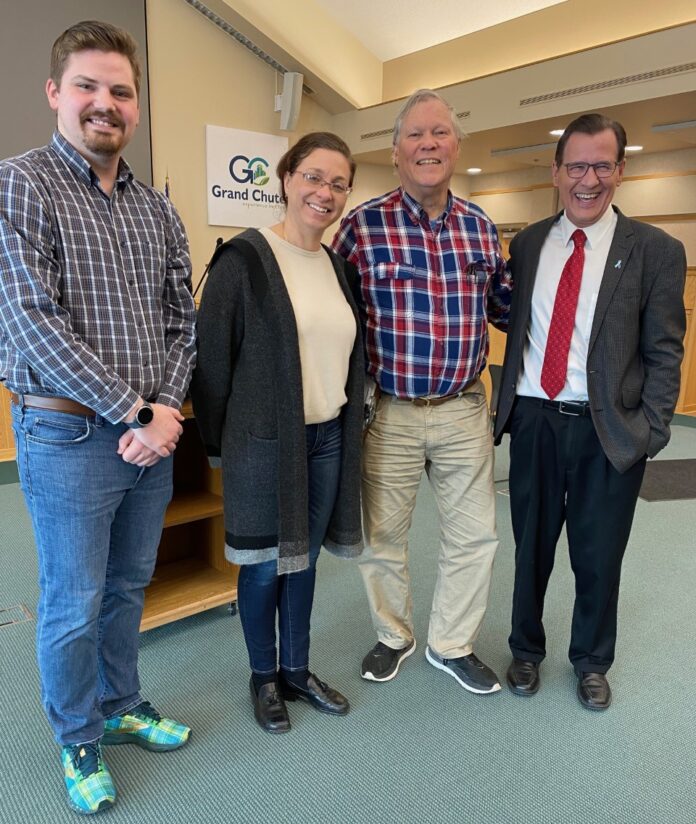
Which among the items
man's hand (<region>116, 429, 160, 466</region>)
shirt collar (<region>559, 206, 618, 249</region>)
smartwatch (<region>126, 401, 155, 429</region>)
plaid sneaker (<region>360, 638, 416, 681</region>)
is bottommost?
plaid sneaker (<region>360, 638, 416, 681</region>)

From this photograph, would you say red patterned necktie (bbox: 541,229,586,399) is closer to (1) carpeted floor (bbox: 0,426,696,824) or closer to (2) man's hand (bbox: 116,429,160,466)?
(1) carpeted floor (bbox: 0,426,696,824)

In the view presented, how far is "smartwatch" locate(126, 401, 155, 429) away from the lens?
4.43 ft

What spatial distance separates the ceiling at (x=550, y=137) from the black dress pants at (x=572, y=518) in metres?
2.93

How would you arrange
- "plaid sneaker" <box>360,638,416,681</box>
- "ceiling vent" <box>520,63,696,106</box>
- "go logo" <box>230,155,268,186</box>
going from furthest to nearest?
1. "go logo" <box>230,155,268,186</box>
2. "ceiling vent" <box>520,63,696,106</box>
3. "plaid sneaker" <box>360,638,416,681</box>

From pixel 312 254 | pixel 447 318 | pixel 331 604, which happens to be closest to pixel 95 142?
pixel 312 254

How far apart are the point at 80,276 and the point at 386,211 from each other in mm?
951

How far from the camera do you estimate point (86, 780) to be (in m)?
1.53

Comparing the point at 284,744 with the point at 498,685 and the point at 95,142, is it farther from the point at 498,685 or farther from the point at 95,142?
the point at 95,142

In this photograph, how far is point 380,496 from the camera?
2000 mm

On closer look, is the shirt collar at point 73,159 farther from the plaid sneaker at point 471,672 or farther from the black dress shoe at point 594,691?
the black dress shoe at point 594,691

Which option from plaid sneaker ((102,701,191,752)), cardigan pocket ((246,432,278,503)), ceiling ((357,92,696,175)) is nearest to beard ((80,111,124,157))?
cardigan pocket ((246,432,278,503))

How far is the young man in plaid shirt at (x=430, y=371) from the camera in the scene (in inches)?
72.3

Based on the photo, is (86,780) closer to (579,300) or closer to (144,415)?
(144,415)

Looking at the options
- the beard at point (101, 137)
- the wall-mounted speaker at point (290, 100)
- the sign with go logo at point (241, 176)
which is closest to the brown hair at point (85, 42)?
the beard at point (101, 137)
